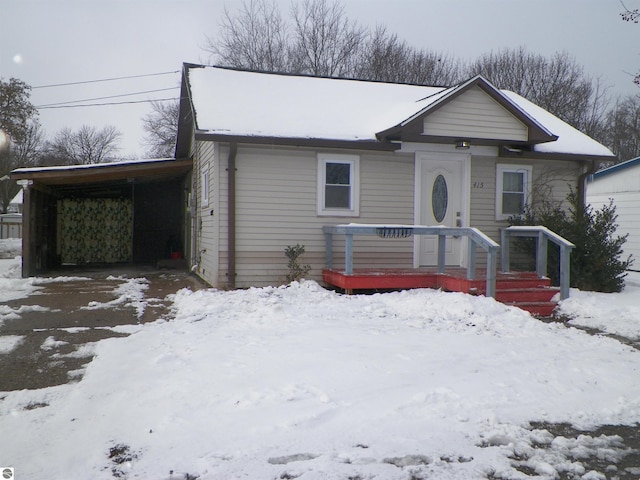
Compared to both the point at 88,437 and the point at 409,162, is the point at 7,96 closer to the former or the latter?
the point at 409,162

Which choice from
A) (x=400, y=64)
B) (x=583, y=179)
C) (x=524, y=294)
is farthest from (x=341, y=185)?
(x=400, y=64)

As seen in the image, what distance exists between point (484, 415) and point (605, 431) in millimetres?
859

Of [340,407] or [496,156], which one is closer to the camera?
[340,407]

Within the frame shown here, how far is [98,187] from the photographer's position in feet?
52.5

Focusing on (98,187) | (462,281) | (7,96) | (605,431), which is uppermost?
(7,96)

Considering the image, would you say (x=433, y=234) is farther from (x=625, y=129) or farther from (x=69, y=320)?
(x=625, y=129)

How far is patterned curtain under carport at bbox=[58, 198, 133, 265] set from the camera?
17.5 metres

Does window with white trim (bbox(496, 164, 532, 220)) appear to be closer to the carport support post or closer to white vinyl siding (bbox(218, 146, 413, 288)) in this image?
white vinyl siding (bbox(218, 146, 413, 288))

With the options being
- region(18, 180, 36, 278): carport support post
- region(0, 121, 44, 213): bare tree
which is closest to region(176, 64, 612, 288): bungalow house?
region(18, 180, 36, 278): carport support post

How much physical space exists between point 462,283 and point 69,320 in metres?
5.82

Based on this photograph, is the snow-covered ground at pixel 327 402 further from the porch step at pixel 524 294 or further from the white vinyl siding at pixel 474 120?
the white vinyl siding at pixel 474 120

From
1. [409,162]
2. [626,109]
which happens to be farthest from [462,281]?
[626,109]

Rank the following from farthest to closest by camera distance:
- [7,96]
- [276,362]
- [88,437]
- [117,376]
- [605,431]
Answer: [7,96] → [276,362] → [117,376] → [605,431] → [88,437]

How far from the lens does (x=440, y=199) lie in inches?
427
